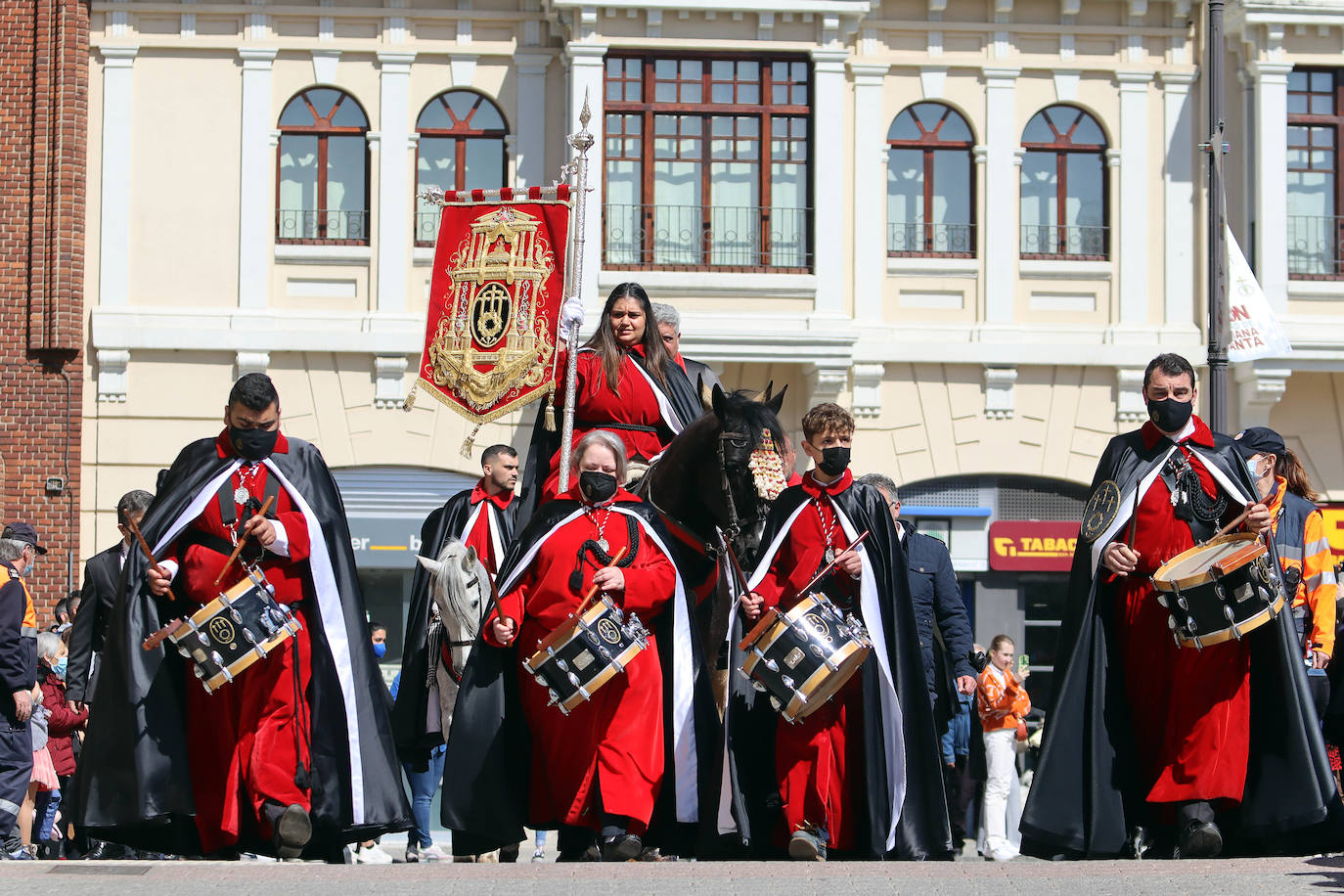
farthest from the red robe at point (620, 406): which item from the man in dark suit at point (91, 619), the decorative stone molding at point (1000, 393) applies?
the decorative stone molding at point (1000, 393)

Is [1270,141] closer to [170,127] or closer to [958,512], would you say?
[958,512]

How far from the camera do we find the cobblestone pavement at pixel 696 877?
707 centimetres

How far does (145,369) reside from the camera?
20.8 metres

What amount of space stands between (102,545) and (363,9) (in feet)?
20.0

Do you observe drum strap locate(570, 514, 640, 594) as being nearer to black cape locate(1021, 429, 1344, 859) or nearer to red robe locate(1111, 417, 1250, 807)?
black cape locate(1021, 429, 1344, 859)

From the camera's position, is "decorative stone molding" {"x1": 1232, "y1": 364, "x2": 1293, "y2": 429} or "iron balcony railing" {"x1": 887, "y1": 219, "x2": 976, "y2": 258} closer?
"decorative stone molding" {"x1": 1232, "y1": 364, "x2": 1293, "y2": 429}

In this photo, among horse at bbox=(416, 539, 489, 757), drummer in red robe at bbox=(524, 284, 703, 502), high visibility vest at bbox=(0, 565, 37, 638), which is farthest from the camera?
horse at bbox=(416, 539, 489, 757)

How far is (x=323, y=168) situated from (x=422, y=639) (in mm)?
10907

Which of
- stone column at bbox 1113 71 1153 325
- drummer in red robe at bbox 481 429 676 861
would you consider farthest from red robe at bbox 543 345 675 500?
A: stone column at bbox 1113 71 1153 325

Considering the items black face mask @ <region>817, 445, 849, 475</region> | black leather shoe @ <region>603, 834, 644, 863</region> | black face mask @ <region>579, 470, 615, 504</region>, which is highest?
black face mask @ <region>817, 445, 849, 475</region>

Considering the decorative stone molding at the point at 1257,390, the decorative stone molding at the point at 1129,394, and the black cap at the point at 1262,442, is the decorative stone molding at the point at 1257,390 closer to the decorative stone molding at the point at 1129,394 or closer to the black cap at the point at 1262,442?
the decorative stone molding at the point at 1129,394

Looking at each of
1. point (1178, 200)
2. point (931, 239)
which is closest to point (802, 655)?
point (931, 239)

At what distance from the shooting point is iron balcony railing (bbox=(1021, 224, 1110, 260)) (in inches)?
856

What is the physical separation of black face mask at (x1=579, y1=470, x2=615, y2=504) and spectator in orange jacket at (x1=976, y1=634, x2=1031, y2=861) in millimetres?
6349
